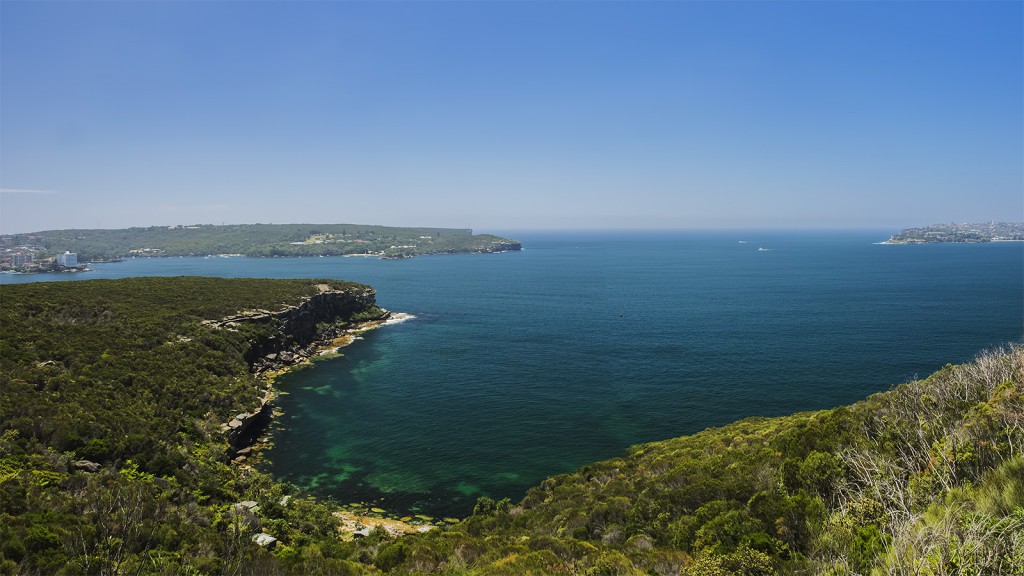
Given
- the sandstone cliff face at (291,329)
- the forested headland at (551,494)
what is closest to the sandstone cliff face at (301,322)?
the sandstone cliff face at (291,329)

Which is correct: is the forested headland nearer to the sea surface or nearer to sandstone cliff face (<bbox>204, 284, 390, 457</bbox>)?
sandstone cliff face (<bbox>204, 284, 390, 457</bbox>)

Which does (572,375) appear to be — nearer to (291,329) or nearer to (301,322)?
(291,329)

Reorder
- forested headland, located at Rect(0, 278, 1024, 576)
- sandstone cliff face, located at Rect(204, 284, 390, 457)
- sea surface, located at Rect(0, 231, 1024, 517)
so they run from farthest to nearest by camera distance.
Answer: sandstone cliff face, located at Rect(204, 284, 390, 457), sea surface, located at Rect(0, 231, 1024, 517), forested headland, located at Rect(0, 278, 1024, 576)

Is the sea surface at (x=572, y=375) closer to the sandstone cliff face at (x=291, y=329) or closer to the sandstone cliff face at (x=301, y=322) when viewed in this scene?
Result: the sandstone cliff face at (x=291, y=329)

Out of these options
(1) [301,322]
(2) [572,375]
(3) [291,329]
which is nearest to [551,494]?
(2) [572,375]

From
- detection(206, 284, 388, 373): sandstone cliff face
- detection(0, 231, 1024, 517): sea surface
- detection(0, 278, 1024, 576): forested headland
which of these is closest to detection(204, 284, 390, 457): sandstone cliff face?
→ detection(206, 284, 388, 373): sandstone cliff face

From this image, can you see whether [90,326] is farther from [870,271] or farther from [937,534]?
[870,271]

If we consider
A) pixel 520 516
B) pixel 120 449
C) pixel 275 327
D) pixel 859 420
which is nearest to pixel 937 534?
pixel 859 420
